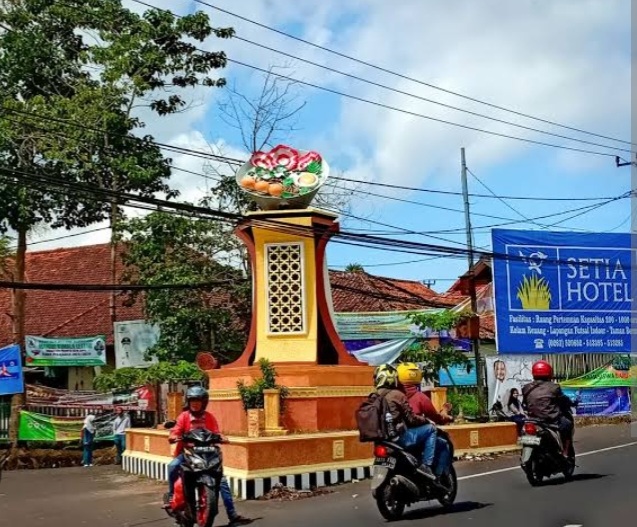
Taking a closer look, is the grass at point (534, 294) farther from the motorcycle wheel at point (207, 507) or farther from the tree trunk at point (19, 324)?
the motorcycle wheel at point (207, 507)

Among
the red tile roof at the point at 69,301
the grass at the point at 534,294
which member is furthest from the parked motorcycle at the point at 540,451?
the red tile roof at the point at 69,301

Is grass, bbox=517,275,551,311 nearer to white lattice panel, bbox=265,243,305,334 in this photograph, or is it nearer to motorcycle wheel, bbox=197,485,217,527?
white lattice panel, bbox=265,243,305,334

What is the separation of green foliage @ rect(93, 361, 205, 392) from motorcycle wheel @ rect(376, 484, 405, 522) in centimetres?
979

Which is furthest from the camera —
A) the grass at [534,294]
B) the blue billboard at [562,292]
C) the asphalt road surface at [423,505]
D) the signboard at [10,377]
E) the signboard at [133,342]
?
the grass at [534,294]

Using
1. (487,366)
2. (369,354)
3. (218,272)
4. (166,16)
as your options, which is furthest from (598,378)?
(166,16)

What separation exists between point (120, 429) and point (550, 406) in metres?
11.9

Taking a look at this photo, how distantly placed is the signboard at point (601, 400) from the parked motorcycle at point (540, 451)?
1499 cm

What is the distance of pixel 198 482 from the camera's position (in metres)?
8.58

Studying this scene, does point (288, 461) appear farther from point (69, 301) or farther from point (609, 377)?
point (69, 301)

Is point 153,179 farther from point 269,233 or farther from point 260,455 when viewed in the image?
point 260,455

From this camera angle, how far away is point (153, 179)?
876 inches

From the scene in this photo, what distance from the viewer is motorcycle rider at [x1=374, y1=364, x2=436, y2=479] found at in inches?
346

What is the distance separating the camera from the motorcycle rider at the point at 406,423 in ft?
28.8

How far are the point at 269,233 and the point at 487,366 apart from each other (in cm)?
1017
